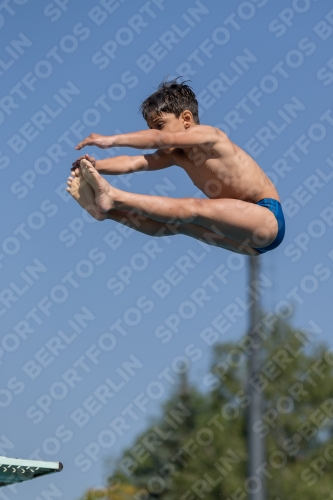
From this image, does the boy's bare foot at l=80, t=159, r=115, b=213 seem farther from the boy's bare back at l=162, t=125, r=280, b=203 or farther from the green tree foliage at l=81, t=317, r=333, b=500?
the green tree foliage at l=81, t=317, r=333, b=500

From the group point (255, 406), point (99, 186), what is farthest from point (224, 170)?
point (255, 406)

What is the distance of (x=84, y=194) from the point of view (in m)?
7.43

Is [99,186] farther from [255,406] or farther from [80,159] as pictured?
[255,406]

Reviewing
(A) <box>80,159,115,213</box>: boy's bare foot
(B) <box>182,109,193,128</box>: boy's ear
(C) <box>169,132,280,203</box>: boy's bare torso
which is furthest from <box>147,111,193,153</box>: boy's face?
(A) <box>80,159,115,213</box>: boy's bare foot

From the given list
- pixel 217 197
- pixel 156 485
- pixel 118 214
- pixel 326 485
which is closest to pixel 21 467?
pixel 118 214

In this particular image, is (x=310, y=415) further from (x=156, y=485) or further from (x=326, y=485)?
(x=156, y=485)

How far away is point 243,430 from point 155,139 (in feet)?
92.3

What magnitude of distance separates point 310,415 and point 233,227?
89.5ft

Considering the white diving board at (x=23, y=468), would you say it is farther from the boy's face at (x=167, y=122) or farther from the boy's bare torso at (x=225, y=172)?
the boy's face at (x=167, y=122)

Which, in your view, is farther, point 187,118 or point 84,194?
point 187,118

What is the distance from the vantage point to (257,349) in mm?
10500

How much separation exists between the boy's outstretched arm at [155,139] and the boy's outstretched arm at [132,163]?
39 cm

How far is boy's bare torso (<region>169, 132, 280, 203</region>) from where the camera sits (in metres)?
7.82

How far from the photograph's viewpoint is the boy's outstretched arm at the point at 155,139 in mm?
7238
